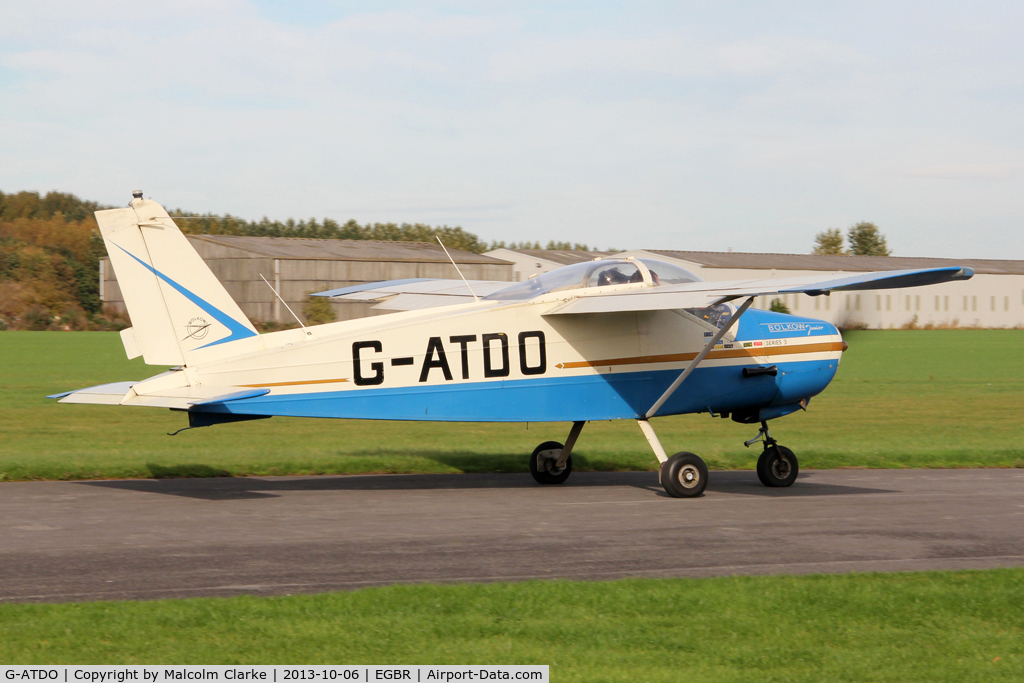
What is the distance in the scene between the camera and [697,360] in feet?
39.5

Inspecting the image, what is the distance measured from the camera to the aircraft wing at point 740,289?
391 inches

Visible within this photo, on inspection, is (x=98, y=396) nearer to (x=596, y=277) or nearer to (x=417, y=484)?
(x=417, y=484)

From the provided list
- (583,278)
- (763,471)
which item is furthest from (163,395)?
(763,471)

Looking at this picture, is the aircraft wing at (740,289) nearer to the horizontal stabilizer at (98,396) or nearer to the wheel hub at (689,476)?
the wheel hub at (689,476)

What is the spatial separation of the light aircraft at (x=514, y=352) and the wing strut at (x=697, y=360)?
3 centimetres

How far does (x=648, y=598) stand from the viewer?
6.77m

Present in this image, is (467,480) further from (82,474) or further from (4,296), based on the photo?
(4,296)

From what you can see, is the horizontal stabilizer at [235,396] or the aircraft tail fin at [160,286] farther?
the aircraft tail fin at [160,286]

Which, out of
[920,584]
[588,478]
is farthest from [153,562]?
[588,478]

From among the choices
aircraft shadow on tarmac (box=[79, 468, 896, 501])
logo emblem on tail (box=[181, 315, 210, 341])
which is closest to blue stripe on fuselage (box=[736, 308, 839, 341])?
aircraft shadow on tarmac (box=[79, 468, 896, 501])

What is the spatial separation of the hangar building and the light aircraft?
1880 inches

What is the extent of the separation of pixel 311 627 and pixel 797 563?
406cm

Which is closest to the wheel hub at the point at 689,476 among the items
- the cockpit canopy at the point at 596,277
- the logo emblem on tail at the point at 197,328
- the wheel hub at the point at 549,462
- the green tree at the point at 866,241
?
the wheel hub at the point at 549,462

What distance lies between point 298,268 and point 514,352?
54.4 m
